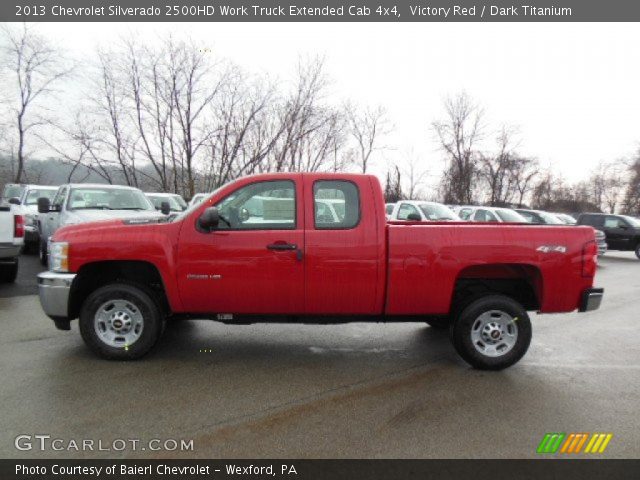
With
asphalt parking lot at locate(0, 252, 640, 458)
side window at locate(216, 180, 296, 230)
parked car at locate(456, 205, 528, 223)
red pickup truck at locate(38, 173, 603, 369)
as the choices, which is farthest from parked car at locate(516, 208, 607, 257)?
side window at locate(216, 180, 296, 230)

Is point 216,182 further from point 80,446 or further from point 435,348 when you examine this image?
point 80,446

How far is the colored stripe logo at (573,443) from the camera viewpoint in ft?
10.5

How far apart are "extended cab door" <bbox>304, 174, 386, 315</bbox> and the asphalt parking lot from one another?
742mm

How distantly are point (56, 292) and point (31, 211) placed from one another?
9773 mm

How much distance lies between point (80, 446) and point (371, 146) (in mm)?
50520

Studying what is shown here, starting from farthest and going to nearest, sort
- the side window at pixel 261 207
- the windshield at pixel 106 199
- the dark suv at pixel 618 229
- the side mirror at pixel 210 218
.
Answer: the dark suv at pixel 618 229 → the windshield at pixel 106 199 → the side window at pixel 261 207 → the side mirror at pixel 210 218

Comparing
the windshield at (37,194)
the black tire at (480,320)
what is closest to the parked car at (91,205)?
the windshield at (37,194)

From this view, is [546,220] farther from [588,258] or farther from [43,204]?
[43,204]

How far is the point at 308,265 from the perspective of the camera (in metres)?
4.55

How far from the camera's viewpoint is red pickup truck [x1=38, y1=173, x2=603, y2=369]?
15.0 feet

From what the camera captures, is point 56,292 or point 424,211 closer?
point 56,292

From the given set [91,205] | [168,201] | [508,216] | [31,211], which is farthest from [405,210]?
[31,211]

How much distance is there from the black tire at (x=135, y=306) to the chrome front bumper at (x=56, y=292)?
0.63 feet

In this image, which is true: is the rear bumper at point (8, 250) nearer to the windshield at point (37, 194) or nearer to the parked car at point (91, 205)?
the parked car at point (91, 205)
